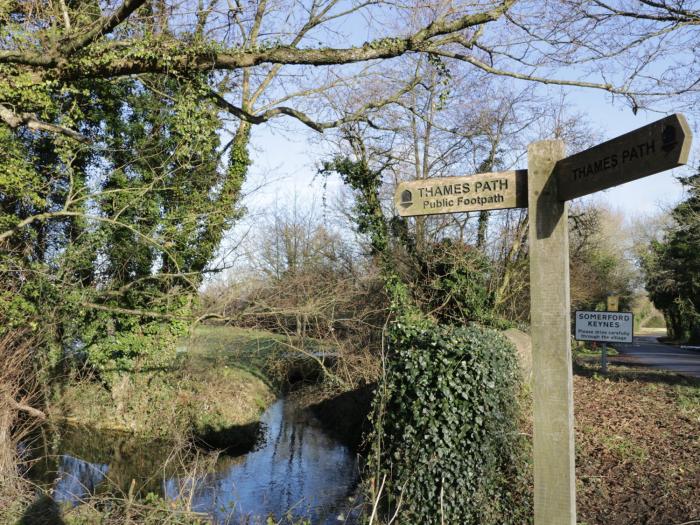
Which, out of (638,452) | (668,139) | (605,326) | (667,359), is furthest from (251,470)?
(667,359)

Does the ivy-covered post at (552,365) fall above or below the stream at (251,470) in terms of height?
above

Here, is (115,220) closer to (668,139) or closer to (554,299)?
(554,299)

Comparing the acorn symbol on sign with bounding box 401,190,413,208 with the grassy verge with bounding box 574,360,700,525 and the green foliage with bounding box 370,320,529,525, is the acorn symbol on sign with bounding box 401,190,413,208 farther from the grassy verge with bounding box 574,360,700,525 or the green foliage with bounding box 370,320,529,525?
the grassy verge with bounding box 574,360,700,525

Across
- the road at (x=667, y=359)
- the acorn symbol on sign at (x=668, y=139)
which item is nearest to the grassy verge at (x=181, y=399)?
the road at (x=667, y=359)

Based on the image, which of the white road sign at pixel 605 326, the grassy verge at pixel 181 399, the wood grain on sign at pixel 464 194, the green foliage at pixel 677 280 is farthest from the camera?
the green foliage at pixel 677 280

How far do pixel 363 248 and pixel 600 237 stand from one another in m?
16.1

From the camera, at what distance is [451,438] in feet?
19.4

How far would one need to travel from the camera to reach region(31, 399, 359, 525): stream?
371 inches

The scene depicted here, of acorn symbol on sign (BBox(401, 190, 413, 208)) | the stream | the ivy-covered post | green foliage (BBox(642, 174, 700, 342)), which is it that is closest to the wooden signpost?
Answer: the ivy-covered post

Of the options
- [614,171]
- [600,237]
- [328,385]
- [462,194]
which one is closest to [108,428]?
[328,385]

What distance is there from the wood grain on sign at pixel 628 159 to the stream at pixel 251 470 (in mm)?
6519

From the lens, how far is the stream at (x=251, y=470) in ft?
30.9

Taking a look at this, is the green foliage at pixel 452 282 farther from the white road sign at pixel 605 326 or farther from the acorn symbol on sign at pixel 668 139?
the acorn symbol on sign at pixel 668 139

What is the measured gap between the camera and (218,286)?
47.6 feet
